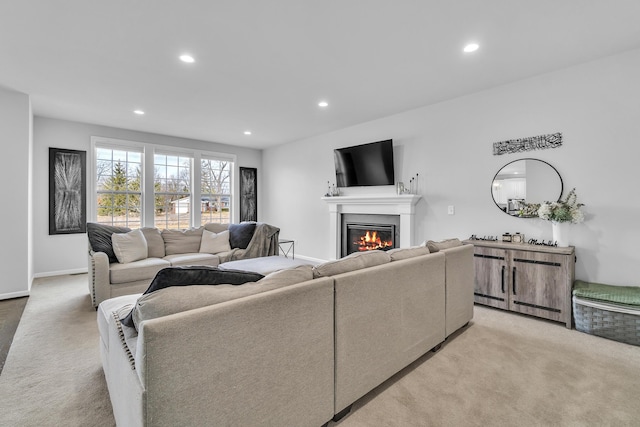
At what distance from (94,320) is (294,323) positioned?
2852 millimetres

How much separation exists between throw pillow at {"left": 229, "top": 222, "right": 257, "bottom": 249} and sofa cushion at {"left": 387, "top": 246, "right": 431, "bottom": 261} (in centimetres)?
304

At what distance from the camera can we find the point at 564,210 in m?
3.05

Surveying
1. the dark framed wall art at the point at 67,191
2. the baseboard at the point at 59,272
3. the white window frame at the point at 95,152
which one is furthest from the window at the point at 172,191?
the baseboard at the point at 59,272

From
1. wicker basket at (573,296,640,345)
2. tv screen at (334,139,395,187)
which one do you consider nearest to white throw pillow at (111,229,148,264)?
tv screen at (334,139,395,187)

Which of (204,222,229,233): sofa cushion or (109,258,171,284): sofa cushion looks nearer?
(109,258,171,284): sofa cushion

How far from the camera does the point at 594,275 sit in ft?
Answer: 10.1

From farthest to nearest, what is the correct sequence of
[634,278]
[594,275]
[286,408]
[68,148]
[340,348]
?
[68,148] → [594,275] → [634,278] → [340,348] → [286,408]

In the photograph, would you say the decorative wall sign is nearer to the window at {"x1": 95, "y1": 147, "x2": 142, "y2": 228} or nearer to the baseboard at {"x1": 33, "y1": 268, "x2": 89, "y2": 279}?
the window at {"x1": 95, "y1": 147, "x2": 142, "y2": 228}

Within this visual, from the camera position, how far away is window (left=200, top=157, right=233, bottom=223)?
6777mm

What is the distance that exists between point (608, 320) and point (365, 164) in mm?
3505

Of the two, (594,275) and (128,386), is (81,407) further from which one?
(594,275)

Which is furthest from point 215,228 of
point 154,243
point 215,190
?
point 215,190

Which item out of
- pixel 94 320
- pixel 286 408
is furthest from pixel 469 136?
pixel 94 320

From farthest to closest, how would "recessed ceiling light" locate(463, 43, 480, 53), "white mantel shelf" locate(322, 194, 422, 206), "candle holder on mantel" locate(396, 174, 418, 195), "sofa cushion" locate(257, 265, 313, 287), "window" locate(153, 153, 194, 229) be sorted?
"window" locate(153, 153, 194, 229) < "candle holder on mantel" locate(396, 174, 418, 195) < "white mantel shelf" locate(322, 194, 422, 206) < "recessed ceiling light" locate(463, 43, 480, 53) < "sofa cushion" locate(257, 265, 313, 287)
